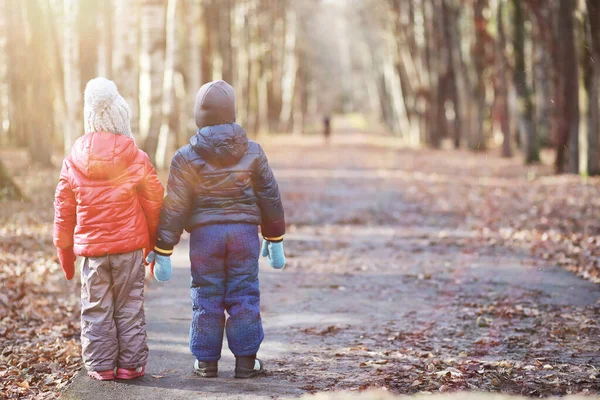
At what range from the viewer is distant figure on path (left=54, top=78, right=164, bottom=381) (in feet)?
18.6

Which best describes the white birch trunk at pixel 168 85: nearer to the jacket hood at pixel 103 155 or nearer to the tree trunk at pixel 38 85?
the tree trunk at pixel 38 85

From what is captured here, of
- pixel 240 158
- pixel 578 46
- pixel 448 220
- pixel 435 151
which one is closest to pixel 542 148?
pixel 435 151

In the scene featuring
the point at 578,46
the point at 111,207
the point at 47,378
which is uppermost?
the point at 578,46

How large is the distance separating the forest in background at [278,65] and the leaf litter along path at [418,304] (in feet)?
12.0

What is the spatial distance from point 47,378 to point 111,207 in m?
1.44

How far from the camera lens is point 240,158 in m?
5.85

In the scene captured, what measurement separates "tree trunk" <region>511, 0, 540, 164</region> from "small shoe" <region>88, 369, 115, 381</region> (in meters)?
21.7

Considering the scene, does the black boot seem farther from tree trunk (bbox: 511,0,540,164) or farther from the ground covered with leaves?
tree trunk (bbox: 511,0,540,164)

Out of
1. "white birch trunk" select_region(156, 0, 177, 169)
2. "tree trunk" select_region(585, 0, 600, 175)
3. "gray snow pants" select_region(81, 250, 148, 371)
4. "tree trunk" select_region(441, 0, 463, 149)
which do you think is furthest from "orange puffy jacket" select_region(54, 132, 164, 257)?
"tree trunk" select_region(441, 0, 463, 149)

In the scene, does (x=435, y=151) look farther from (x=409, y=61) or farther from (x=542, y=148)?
(x=409, y=61)

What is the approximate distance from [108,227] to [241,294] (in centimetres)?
102

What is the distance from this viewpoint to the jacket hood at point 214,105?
581 centimetres

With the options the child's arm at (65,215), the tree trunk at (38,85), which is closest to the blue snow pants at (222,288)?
the child's arm at (65,215)

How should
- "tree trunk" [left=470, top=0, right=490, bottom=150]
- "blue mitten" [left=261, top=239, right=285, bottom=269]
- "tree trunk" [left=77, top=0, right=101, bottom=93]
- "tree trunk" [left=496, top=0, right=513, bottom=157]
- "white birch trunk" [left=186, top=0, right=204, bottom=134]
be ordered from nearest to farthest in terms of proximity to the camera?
"blue mitten" [left=261, top=239, right=285, bottom=269]
"tree trunk" [left=77, top=0, right=101, bottom=93]
"white birch trunk" [left=186, top=0, right=204, bottom=134]
"tree trunk" [left=496, top=0, right=513, bottom=157]
"tree trunk" [left=470, top=0, right=490, bottom=150]
